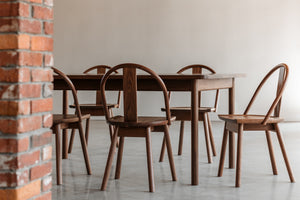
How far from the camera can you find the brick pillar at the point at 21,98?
160 cm

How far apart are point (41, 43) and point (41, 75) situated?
133 millimetres

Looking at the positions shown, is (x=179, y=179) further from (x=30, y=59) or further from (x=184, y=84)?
(x=30, y=59)

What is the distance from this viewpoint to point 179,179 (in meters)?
3.01

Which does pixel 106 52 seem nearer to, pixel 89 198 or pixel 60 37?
pixel 60 37

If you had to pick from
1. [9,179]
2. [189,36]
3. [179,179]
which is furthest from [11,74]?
[189,36]

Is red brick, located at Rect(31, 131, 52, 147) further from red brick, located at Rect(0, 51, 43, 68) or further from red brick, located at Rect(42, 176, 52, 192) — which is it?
red brick, located at Rect(0, 51, 43, 68)

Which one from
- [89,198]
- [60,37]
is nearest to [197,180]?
[89,198]

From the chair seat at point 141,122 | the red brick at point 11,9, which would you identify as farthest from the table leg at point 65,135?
the red brick at point 11,9

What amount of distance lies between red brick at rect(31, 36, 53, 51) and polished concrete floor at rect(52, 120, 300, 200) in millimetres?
1115

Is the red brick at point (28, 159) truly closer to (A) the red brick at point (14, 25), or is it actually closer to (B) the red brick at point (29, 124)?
(B) the red brick at point (29, 124)

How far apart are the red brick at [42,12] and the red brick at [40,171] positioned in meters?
0.62

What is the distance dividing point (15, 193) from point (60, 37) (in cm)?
556

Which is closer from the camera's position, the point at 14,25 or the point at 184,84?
the point at 14,25

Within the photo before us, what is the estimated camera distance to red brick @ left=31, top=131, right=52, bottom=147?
67.2 inches
